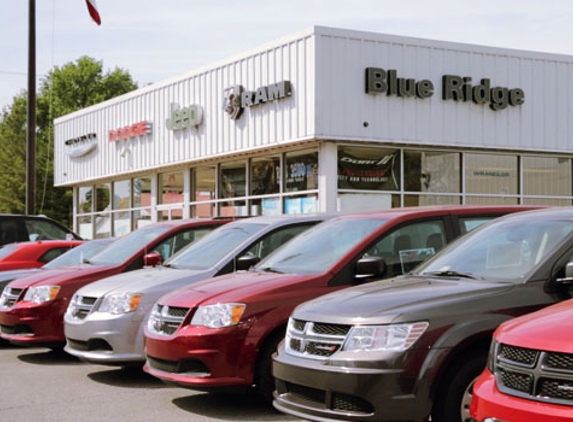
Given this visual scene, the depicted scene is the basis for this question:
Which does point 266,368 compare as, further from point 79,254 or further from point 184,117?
point 184,117

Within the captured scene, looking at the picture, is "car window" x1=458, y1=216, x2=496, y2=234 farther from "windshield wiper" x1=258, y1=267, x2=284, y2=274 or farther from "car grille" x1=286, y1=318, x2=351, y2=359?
"car grille" x1=286, y1=318, x2=351, y2=359

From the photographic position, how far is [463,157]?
72.5 ft

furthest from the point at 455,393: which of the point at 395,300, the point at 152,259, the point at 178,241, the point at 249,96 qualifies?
the point at 249,96

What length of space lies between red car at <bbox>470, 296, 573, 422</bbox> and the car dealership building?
1478 centimetres

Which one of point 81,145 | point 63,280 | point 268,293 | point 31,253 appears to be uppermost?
point 81,145

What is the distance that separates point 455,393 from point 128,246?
691cm

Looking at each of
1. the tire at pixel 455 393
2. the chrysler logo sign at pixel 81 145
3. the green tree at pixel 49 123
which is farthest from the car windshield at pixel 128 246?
the green tree at pixel 49 123

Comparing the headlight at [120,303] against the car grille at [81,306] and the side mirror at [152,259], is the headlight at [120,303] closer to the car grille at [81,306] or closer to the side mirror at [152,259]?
the car grille at [81,306]

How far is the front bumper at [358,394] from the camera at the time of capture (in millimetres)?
5828

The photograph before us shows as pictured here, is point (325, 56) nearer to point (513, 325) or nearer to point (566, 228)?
point (566, 228)

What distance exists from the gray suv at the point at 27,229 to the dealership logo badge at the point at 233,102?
5977mm

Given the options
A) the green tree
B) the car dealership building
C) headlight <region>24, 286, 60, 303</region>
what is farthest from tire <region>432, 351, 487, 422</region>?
the green tree

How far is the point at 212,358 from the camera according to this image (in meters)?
7.68

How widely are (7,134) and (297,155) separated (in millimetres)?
41408
